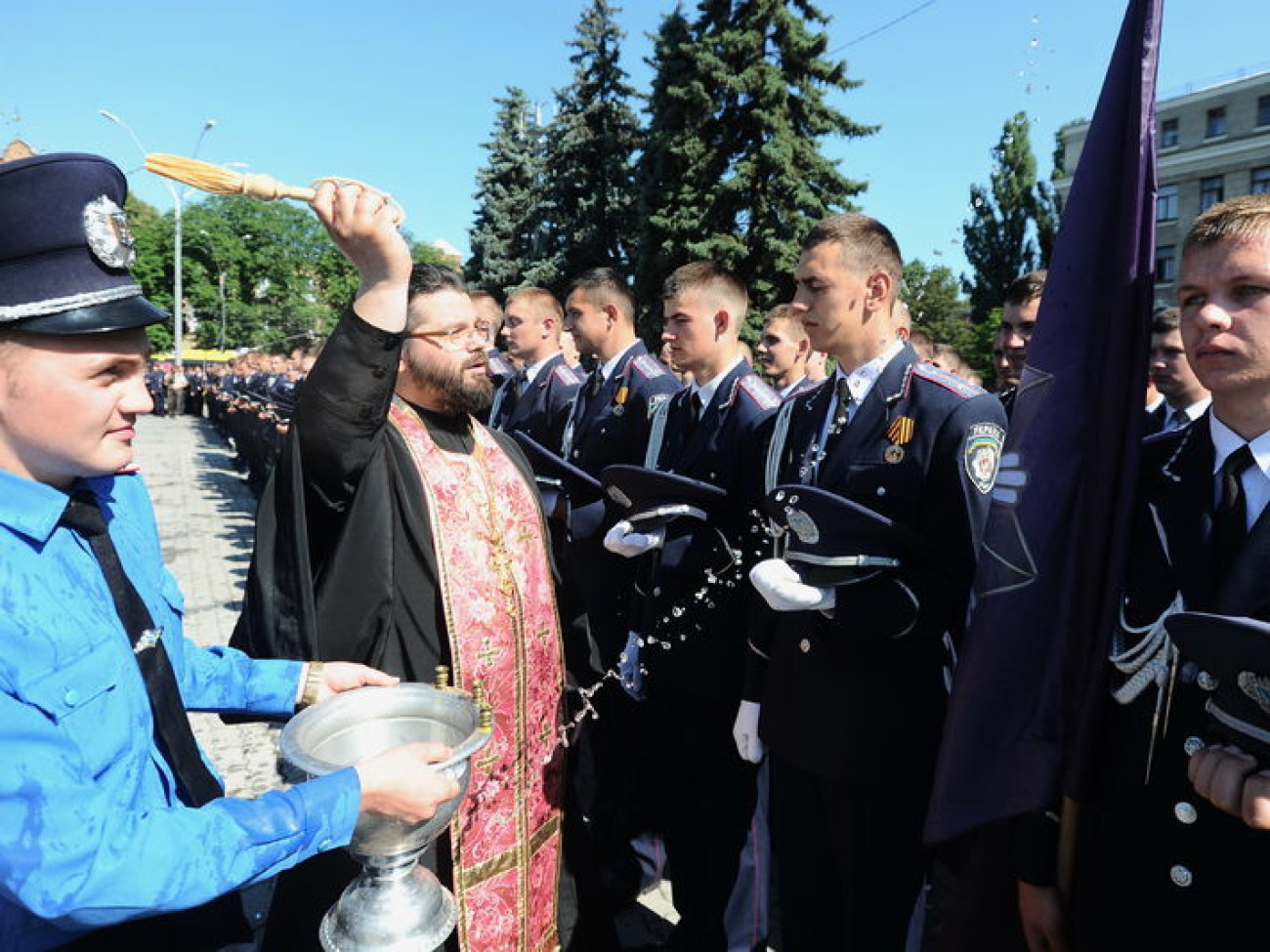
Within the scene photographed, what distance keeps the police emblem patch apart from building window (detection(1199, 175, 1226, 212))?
48185mm

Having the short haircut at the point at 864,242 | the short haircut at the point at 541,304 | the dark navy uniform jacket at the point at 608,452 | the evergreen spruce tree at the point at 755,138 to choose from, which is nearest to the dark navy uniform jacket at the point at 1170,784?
the short haircut at the point at 864,242

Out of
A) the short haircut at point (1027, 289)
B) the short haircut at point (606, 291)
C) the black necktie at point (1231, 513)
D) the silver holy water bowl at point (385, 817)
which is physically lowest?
the silver holy water bowl at point (385, 817)

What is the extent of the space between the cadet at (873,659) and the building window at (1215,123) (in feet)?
169

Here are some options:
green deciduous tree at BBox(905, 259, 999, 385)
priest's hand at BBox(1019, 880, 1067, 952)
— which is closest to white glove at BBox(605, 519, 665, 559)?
priest's hand at BBox(1019, 880, 1067, 952)

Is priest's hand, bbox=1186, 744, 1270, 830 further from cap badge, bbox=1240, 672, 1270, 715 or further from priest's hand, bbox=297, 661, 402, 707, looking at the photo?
priest's hand, bbox=297, 661, 402, 707

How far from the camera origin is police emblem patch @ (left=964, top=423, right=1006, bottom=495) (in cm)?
235

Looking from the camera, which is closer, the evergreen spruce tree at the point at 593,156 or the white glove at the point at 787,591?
the white glove at the point at 787,591

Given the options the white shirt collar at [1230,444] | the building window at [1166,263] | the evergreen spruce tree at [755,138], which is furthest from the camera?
the building window at [1166,263]

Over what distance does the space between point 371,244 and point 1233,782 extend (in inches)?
80.1

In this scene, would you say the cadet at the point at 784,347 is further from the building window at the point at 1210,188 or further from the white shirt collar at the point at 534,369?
the building window at the point at 1210,188

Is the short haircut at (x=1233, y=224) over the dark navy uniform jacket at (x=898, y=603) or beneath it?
over

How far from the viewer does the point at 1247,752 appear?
4.66 ft

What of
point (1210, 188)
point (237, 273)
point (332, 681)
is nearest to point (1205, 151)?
point (1210, 188)

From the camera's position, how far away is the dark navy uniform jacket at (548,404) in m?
6.19
